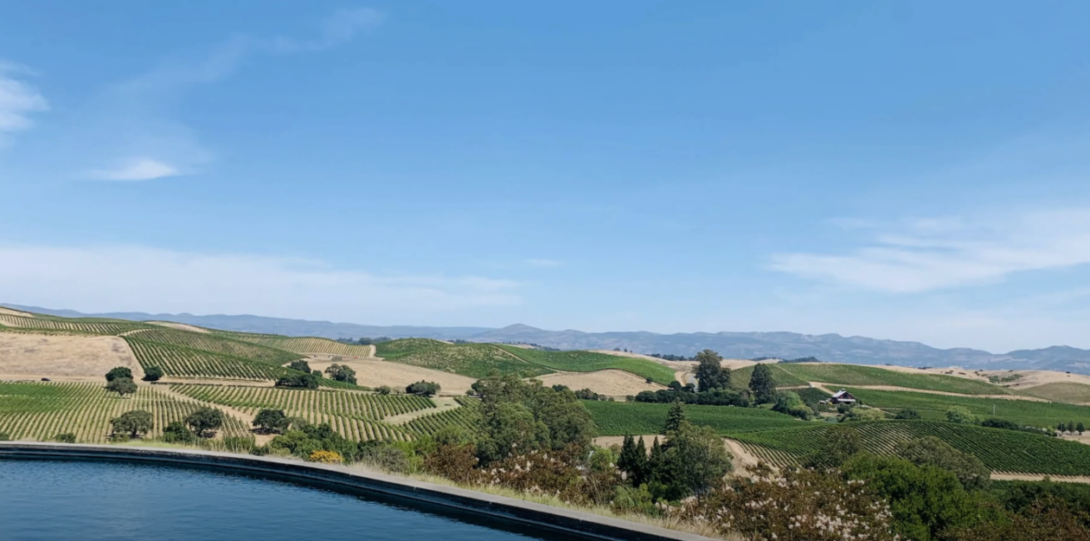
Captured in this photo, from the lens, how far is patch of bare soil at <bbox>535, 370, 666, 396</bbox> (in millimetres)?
160250

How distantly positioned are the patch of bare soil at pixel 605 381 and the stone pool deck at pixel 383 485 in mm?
132592

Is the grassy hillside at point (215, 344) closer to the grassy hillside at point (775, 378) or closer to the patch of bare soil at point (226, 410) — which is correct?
the patch of bare soil at point (226, 410)

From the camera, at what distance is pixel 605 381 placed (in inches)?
6767

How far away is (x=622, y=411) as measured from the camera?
116875mm

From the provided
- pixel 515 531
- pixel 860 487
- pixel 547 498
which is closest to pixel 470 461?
pixel 547 498

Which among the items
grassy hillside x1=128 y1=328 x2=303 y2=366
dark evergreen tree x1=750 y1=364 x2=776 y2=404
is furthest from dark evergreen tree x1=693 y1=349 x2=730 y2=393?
grassy hillside x1=128 y1=328 x2=303 y2=366

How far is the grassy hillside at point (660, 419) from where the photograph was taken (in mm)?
106731

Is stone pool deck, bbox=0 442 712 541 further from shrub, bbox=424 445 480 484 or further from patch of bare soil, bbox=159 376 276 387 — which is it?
patch of bare soil, bbox=159 376 276 387

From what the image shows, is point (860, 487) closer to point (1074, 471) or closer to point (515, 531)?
point (515, 531)

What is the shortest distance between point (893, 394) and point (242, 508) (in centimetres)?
17226

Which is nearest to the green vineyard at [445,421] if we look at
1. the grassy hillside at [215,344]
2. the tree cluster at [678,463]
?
the tree cluster at [678,463]

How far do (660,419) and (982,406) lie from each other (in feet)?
270

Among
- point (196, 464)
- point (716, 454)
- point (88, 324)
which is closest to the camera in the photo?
point (196, 464)

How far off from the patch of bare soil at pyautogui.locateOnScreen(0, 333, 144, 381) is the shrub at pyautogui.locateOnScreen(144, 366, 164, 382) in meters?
2.73
